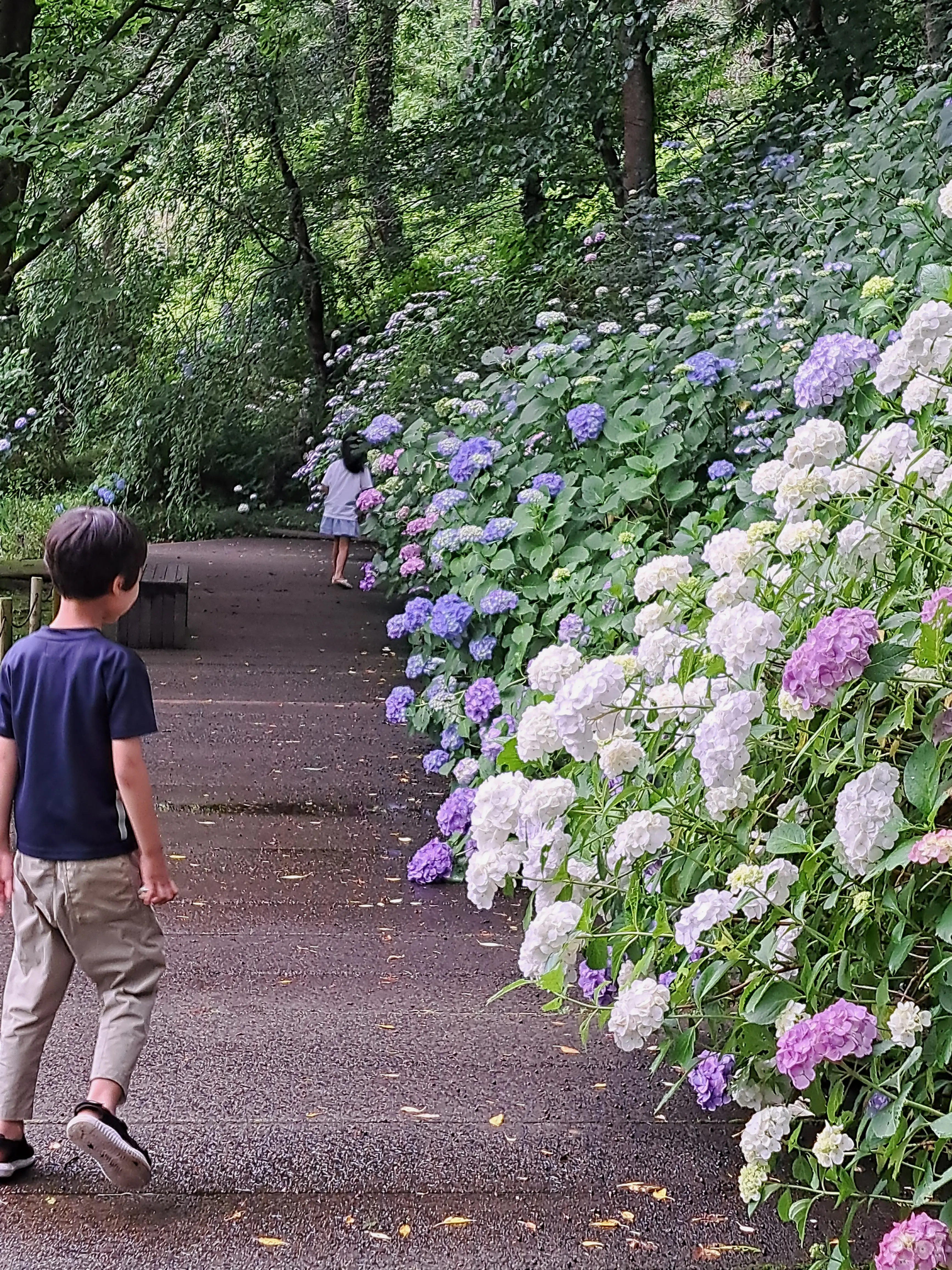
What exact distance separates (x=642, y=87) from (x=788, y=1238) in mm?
9680

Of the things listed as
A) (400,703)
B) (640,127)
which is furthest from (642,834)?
(640,127)

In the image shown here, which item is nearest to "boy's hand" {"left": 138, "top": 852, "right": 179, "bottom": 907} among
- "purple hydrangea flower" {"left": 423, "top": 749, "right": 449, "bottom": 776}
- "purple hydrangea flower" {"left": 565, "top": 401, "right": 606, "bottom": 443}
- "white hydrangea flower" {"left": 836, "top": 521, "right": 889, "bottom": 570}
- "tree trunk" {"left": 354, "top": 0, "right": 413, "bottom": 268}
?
"white hydrangea flower" {"left": 836, "top": 521, "right": 889, "bottom": 570}

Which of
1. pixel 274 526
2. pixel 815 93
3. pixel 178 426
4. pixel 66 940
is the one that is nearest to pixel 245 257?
pixel 178 426

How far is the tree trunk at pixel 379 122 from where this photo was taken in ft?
49.1

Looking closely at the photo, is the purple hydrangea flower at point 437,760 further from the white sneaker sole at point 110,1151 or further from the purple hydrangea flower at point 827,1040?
the purple hydrangea flower at point 827,1040

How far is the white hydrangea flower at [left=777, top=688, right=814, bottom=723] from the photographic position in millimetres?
2150

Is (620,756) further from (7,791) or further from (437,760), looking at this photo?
(437,760)

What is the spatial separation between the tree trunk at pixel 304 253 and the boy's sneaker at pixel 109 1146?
12.5m

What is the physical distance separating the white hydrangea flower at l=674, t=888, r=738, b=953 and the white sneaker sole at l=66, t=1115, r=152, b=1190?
1.10 meters

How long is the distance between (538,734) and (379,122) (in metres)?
14.8

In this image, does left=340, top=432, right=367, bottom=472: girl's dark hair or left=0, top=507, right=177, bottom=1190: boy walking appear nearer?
left=0, top=507, right=177, bottom=1190: boy walking

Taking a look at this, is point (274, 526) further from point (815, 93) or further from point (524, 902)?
point (524, 902)

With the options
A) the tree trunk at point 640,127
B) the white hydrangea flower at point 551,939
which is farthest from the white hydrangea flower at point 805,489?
the tree trunk at point 640,127

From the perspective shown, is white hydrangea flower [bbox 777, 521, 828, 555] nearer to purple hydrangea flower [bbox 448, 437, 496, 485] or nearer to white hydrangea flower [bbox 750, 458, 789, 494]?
white hydrangea flower [bbox 750, 458, 789, 494]
